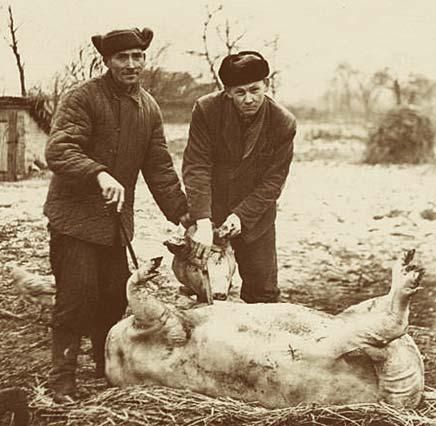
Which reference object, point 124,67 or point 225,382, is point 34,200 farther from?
point 225,382

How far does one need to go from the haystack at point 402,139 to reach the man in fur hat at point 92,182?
1.80 m

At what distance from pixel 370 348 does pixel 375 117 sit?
74.9 inches

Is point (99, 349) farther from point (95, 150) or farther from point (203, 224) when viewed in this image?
point (95, 150)

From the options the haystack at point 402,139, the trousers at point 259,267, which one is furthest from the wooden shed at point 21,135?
the haystack at point 402,139

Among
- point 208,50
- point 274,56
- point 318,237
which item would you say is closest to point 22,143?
point 208,50

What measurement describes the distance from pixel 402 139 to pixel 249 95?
1.93 meters

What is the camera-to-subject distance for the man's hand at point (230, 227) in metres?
2.58

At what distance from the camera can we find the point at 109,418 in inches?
87.5

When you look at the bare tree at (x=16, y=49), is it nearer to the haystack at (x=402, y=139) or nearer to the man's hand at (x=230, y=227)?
the man's hand at (x=230, y=227)

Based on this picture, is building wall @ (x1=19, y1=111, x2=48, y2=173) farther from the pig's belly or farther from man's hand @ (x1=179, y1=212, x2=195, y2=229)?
the pig's belly

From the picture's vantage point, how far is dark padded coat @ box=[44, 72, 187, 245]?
2320 millimetres

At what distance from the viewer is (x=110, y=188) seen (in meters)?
2.28

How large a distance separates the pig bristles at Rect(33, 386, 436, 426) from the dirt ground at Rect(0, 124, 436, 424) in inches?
6.5

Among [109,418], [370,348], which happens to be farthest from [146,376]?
[370,348]
